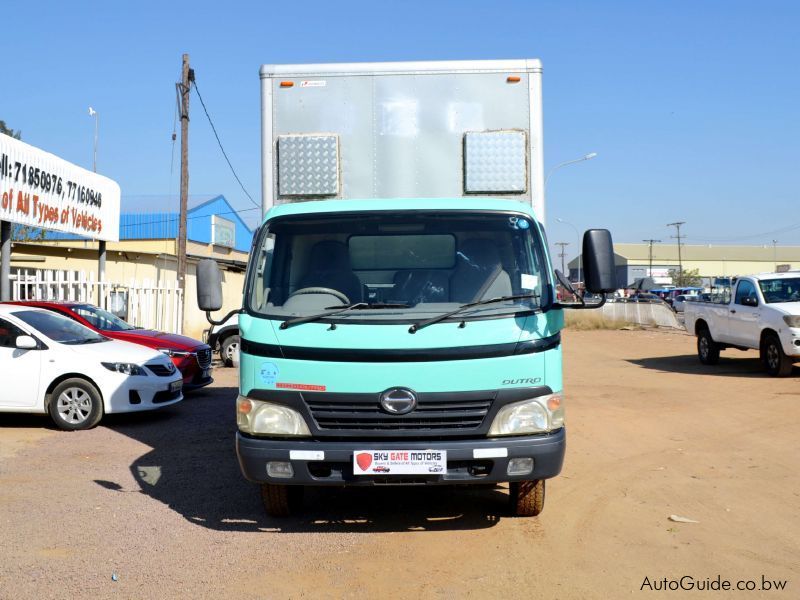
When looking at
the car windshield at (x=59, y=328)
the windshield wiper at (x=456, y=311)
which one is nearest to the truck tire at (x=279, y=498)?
the windshield wiper at (x=456, y=311)

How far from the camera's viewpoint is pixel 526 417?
534 cm

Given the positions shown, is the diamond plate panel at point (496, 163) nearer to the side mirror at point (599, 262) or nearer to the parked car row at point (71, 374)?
the side mirror at point (599, 262)

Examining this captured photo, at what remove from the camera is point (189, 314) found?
2434 centimetres

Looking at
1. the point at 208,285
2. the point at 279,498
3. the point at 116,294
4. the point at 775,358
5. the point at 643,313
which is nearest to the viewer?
the point at 279,498

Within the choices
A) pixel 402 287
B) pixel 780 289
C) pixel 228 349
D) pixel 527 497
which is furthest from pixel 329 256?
pixel 228 349

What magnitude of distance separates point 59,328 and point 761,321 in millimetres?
12101

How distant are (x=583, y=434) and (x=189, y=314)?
16.9m

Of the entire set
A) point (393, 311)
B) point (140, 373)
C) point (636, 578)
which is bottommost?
point (636, 578)

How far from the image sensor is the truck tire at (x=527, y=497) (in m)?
5.92

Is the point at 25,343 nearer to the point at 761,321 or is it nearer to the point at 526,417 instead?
the point at 526,417

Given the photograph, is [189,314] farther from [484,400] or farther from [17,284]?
[484,400]

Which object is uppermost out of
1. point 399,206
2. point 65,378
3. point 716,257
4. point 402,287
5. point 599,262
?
point 716,257

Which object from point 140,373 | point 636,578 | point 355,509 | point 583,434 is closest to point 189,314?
point 140,373
